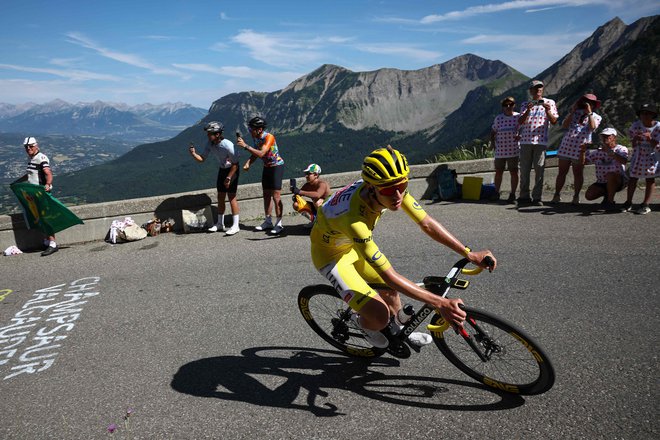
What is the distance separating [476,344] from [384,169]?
1540 mm

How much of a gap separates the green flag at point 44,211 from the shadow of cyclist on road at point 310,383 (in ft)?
19.1

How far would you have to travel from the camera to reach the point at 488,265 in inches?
124

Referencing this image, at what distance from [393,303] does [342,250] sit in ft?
2.07

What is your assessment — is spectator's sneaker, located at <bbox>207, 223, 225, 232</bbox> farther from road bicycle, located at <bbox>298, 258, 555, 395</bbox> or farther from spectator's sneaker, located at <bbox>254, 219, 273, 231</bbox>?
road bicycle, located at <bbox>298, 258, 555, 395</bbox>

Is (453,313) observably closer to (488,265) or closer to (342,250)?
(488,265)

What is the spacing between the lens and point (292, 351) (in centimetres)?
441

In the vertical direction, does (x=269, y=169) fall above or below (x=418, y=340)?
above

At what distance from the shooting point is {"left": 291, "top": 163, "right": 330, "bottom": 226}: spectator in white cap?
27.3 ft

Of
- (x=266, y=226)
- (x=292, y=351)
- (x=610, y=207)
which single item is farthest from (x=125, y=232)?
(x=610, y=207)

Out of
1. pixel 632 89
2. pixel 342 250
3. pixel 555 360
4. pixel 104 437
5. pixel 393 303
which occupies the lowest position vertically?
pixel 104 437

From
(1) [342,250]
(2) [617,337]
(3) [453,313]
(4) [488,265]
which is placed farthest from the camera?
(2) [617,337]

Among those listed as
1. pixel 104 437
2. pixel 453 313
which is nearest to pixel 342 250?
pixel 453 313

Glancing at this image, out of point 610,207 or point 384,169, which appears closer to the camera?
point 384,169

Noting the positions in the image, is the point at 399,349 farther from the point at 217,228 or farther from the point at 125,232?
the point at 125,232
